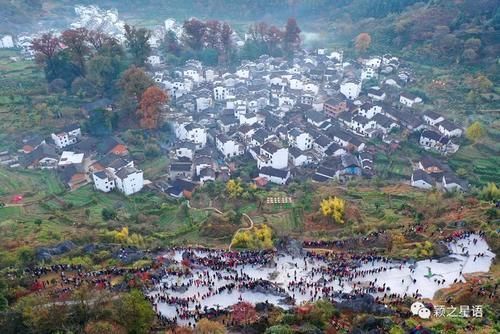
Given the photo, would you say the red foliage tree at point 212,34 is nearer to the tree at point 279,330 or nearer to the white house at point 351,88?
the white house at point 351,88

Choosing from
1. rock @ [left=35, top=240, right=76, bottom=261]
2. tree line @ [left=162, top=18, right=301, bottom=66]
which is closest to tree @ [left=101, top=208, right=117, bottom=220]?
rock @ [left=35, top=240, right=76, bottom=261]

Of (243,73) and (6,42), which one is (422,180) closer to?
(243,73)

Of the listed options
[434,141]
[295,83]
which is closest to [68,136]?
[295,83]

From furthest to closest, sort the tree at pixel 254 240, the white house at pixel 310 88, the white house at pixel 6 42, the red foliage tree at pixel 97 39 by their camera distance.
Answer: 1. the white house at pixel 6 42
2. the white house at pixel 310 88
3. the red foliage tree at pixel 97 39
4. the tree at pixel 254 240

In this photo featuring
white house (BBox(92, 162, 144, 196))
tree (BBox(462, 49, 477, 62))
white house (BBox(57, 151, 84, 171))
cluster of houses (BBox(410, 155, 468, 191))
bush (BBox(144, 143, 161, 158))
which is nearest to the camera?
white house (BBox(92, 162, 144, 196))

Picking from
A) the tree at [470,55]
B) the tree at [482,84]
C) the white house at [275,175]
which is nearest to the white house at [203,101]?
the white house at [275,175]

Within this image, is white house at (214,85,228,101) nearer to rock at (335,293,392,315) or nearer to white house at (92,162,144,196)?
white house at (92,162,144,196)
